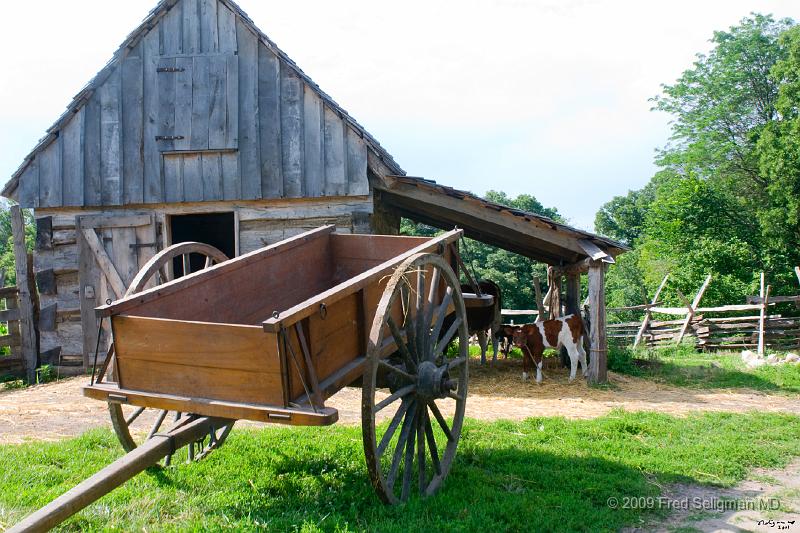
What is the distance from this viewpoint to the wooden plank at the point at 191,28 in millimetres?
9992

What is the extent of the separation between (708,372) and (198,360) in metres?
9.64

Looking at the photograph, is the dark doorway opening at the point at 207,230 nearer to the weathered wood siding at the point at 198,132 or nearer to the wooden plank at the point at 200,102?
the weathered wood siding at the point at 198,132

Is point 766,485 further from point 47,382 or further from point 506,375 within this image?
point 47,382

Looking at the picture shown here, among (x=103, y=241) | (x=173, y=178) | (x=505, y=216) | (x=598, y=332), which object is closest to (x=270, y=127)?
(x=173, y=178)

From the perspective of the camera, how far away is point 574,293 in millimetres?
11609

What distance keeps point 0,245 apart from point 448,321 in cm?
5425

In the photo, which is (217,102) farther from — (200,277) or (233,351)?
(233,351)

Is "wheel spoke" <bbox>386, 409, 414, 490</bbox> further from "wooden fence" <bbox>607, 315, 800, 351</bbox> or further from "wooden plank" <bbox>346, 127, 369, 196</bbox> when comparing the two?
"wooden fence" <bbox>607, 315, 800, 351</bbox>

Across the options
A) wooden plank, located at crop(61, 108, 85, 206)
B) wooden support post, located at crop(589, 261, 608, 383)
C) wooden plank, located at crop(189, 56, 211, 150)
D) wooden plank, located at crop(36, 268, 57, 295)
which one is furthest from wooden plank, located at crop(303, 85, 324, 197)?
wooden plank, located at crop(36, 268, 57, 295)

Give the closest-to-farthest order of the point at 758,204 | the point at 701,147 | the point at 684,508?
the point at 684,508 → the point at 758,204 → the point at 701,147

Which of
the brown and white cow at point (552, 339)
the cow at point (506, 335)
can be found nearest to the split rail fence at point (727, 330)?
the cow at point (506, 335)

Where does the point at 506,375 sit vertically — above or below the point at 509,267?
below

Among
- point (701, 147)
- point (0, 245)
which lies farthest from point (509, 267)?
point (0, 245)

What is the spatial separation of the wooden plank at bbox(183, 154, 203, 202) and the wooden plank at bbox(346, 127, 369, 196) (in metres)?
2.31
